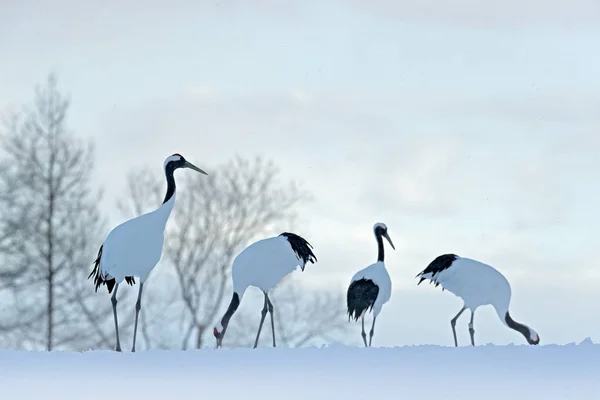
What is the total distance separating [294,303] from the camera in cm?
2223

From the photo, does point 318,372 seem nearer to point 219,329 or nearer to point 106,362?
point 106,362

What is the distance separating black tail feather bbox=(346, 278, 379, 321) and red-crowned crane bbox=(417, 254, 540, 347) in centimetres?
99

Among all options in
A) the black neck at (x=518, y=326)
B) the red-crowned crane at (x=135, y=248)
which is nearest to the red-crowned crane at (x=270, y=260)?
the red-crowned crane at (x=135, y=248)

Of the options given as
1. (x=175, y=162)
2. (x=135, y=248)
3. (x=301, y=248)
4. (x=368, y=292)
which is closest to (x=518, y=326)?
(x=368, y=292)

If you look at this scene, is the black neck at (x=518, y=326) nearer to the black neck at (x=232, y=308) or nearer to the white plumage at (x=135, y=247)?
the black neck at (x=232, y=308)

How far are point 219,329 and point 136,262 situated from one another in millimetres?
3525

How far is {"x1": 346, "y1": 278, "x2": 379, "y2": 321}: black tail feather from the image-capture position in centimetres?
1483

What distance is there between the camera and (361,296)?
1488 cm

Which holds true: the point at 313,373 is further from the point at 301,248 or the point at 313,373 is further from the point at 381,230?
the point at 381,230

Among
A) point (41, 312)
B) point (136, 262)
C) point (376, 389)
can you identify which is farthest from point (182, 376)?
point (41, 312)

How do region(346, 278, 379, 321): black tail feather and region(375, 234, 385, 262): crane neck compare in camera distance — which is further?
region(375, 234, 385, 262): crane neck

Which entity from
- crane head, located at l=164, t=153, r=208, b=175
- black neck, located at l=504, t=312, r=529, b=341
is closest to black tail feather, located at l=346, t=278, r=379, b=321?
black neck, located at l=504, t=312, r=529, b=341

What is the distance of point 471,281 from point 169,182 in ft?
16.6

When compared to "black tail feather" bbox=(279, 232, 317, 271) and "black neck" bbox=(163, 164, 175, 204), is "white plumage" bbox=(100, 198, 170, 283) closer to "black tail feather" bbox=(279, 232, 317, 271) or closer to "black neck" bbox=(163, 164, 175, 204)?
"black neck" bbox=(163, 164, 175, 204)
